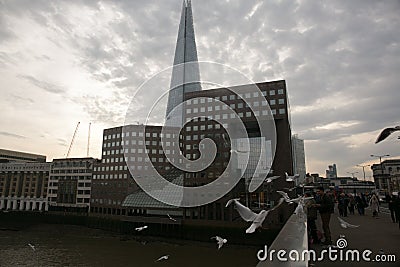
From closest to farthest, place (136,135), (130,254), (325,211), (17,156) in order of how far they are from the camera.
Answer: (325,211)
(130,254)
(136,135)
(17,156)

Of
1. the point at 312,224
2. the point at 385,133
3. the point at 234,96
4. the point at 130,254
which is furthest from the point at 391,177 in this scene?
the point at 312,224

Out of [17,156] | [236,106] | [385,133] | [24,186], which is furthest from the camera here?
[17,156]

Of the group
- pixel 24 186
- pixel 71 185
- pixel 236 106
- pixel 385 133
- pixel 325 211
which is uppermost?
pixel 236 106

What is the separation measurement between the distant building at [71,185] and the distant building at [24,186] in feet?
12.6

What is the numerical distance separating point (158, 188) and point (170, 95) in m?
52.0

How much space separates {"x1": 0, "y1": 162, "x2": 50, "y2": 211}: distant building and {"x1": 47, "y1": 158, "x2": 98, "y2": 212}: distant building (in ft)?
12.6

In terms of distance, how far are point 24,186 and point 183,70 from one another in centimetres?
6686

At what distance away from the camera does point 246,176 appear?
187 ft

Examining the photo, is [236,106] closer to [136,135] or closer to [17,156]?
[136,135]

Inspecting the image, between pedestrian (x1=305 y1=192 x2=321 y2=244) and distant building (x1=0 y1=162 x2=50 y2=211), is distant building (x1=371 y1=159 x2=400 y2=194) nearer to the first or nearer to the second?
pedestrian (x1=305 y1=192 x2=321 y2=244)

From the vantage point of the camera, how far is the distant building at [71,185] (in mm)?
82744

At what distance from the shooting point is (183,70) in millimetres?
106750

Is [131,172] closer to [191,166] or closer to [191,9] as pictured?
[191,166]

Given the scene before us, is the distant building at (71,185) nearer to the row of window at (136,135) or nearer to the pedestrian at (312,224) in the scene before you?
the row of window at (136,135)
